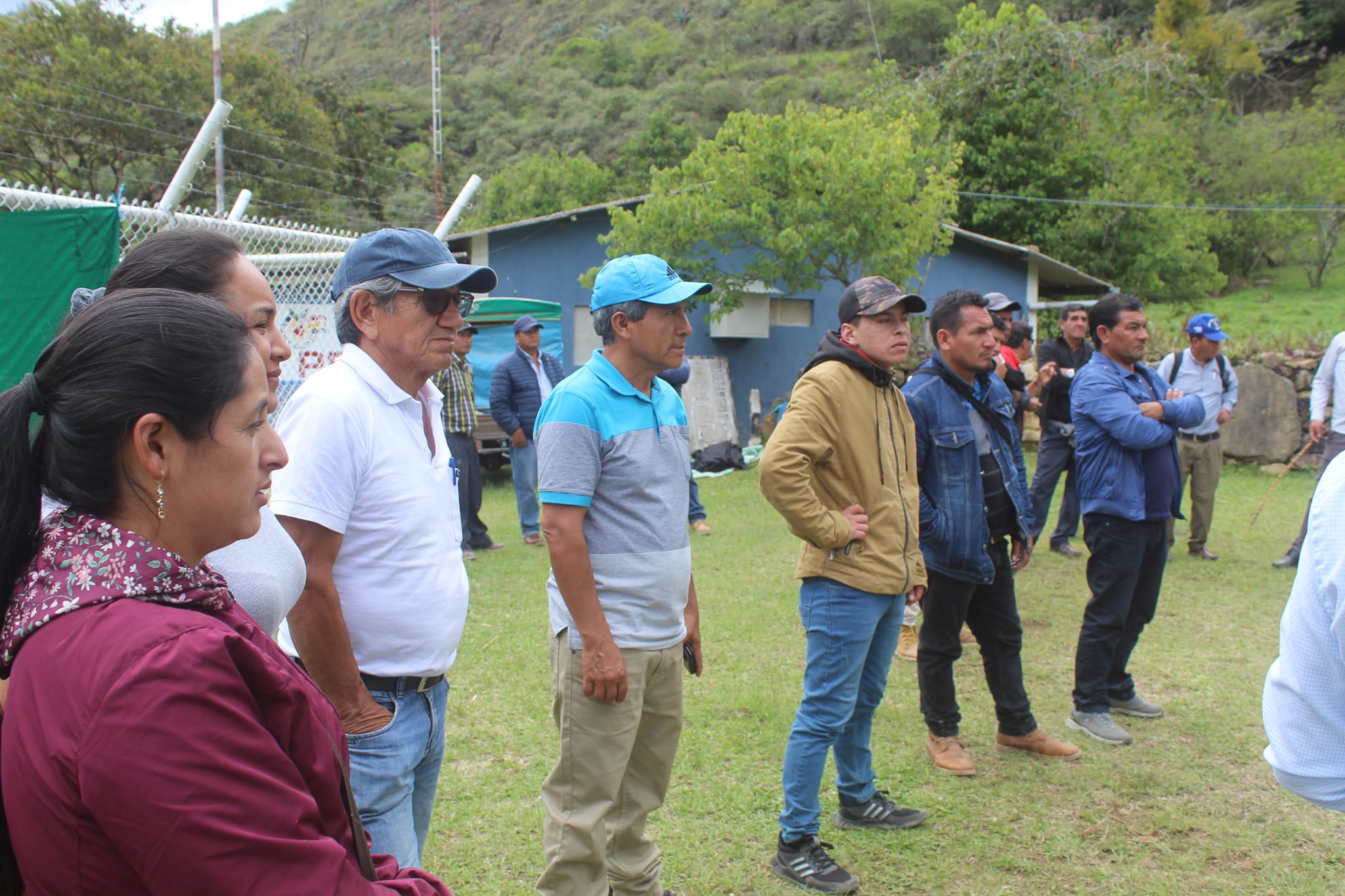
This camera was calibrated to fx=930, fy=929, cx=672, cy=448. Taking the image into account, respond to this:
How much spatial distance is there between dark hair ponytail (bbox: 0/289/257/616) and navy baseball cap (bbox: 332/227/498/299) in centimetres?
104

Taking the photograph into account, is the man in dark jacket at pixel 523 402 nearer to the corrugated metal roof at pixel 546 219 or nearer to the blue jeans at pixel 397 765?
the blue jeans at pixel 397 765

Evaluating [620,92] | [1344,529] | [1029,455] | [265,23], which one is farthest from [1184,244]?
[265,23]

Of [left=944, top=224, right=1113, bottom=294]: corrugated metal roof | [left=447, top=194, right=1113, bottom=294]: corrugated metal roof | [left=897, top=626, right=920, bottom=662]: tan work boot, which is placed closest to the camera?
[left=897, top=626, right=920, bottom=662]: tan work boot

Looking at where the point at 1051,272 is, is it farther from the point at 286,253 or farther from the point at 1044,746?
the point at 286,253

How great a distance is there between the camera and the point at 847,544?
340 cm

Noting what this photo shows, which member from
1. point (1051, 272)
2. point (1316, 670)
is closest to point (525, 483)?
point (1316, 670)

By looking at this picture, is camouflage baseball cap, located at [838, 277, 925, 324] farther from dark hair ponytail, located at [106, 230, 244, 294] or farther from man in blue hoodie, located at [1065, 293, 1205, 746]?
dark hair ponytail, located at [106, 230, 244, 294]

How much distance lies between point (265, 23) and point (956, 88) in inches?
4334

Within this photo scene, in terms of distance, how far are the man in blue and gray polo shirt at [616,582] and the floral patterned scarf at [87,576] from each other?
1.55 m

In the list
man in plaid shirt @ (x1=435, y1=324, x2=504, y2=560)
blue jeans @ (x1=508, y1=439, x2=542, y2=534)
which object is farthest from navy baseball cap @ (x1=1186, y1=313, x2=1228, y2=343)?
man in plaid shirt @ (x1=435, y1=324, x2=504, y2=560)

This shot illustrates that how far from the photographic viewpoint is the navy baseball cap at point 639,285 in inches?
114

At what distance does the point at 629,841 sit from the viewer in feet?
9.71

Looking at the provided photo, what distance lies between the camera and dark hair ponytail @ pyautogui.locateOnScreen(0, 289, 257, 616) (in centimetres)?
117

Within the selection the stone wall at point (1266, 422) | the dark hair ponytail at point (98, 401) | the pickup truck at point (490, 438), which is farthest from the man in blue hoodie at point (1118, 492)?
the pickup truck at point (490, 438)
